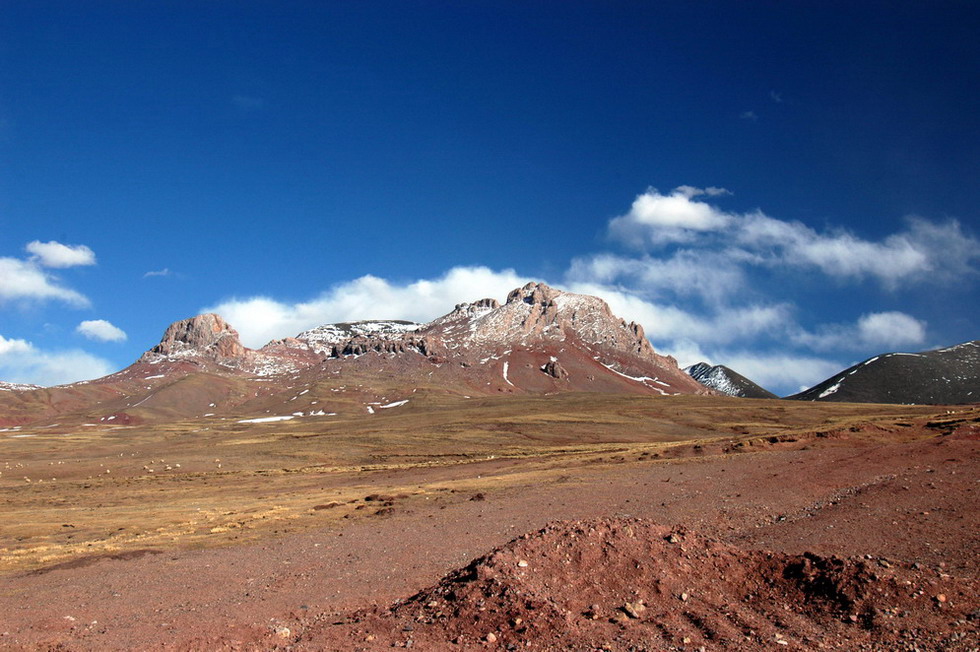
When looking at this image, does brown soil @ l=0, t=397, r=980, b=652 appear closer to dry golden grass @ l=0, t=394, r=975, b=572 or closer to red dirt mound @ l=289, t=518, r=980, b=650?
red dirt mound @ l=289, t=518, r=980, b=650

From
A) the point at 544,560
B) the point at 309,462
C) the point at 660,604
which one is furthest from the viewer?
the point at 309,462

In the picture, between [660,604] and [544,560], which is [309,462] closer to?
[544,560]

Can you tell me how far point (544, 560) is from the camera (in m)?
18.1

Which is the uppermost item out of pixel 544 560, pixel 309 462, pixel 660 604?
pixel 544 560

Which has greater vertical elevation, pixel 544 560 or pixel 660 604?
pixel 544 560

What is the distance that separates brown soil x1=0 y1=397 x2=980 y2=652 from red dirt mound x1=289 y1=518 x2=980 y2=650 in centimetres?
6

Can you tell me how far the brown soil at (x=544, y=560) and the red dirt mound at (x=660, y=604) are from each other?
6 cm

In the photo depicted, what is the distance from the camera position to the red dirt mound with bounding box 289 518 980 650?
48.3 ft

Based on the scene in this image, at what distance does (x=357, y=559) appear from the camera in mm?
28234

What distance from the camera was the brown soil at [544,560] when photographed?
15578 mm

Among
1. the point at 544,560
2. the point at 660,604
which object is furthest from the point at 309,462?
the point at 660,604

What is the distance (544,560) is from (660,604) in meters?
3.30

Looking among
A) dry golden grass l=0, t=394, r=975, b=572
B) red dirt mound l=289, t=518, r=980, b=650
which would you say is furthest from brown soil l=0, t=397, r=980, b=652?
dry golden grass l=0, t=394, r=975, b=572

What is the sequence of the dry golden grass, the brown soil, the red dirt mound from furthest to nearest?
the dry golden grass → the brown soil → the red dirt mound
